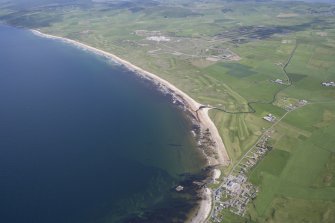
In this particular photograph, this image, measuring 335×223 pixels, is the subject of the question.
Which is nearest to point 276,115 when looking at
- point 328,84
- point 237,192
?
point 328,84

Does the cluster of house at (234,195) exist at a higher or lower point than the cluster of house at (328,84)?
lower

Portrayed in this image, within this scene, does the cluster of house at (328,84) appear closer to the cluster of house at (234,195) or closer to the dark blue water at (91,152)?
the dark blue water at (91,152)

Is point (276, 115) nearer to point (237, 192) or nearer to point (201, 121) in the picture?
point (201, 121)

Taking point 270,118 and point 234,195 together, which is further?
point 270,118

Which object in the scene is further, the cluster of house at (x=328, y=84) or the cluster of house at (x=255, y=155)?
the cluster of house at (x=328, y=84)

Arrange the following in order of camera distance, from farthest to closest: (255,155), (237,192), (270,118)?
1. (270,118)
2. (255,155)
3. (237,192)

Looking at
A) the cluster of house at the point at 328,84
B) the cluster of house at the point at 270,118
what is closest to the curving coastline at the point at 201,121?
the cluster of house at the point at 270,118
